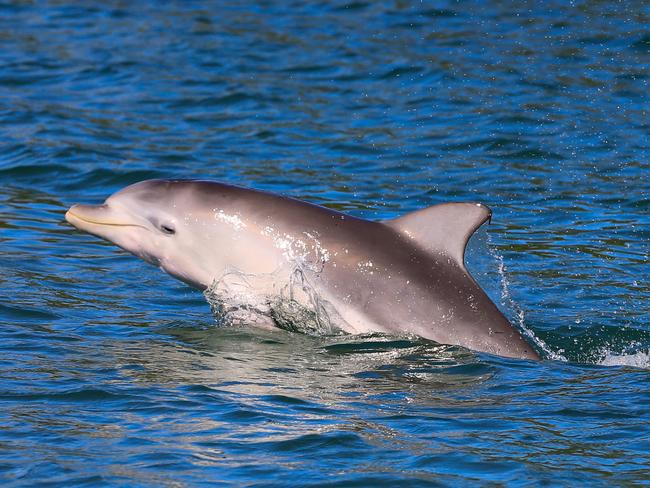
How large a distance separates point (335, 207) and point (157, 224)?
4.98 metres

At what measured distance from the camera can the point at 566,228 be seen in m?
13.7

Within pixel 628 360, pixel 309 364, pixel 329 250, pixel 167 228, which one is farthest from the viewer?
pixel 167 228

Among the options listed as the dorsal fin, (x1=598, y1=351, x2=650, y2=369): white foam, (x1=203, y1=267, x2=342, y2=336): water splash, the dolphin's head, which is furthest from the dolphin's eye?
(x1=598, y1=351, x2=650, y2=369): white foam

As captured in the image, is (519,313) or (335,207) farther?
(335,207)

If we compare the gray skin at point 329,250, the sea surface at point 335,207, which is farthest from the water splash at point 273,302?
the sea surface at point 335,207

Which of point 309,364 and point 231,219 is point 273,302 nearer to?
point 231,219

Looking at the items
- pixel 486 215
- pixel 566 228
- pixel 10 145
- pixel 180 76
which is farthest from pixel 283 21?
pixel 486 215

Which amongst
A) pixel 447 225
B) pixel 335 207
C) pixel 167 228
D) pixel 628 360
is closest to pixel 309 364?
pixel 447 225

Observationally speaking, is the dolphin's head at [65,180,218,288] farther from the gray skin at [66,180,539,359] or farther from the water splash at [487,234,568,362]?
the water splash at [487,234,568,362]

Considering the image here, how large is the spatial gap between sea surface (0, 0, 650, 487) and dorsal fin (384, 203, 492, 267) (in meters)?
0.47

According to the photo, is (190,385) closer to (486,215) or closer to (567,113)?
(486,215)

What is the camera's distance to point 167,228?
32.3 feet

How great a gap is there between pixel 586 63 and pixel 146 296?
10610mm

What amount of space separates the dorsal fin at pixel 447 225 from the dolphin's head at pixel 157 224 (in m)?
1.59
